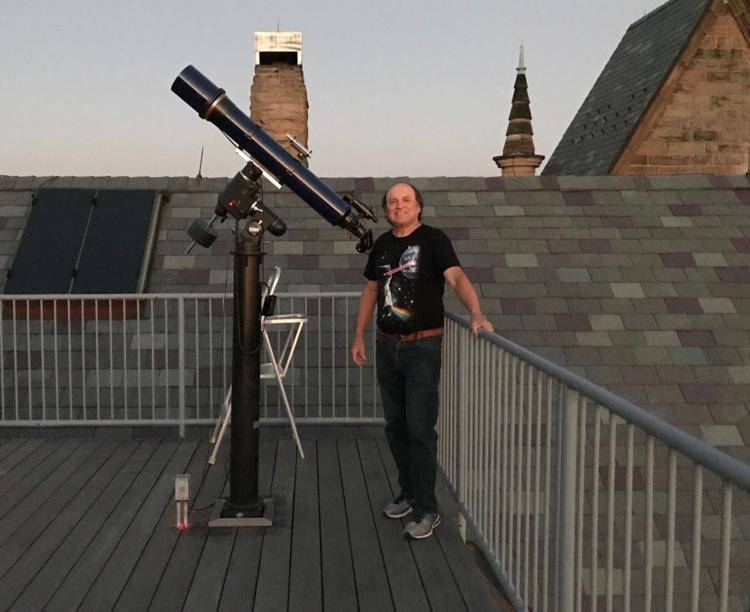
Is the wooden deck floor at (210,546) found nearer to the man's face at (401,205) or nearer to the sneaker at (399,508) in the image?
the sneaker at (399,508)

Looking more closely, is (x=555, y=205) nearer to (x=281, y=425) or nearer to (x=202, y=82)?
(x=281, y=425)

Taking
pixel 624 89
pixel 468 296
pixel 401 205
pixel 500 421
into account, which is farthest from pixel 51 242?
pixel 624 89

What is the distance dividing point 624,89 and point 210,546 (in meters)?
18.9

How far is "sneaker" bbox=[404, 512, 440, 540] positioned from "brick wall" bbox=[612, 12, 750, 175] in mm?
14467

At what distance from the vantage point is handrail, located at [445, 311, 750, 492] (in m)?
1.63

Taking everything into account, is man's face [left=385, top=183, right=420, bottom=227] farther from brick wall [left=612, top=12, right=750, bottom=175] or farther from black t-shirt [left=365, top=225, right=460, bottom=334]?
brick wall [left=612, top=12, right=750, bottom=175]

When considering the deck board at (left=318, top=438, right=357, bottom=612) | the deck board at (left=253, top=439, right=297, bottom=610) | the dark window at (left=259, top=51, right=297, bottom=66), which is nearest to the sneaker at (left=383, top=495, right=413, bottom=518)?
the deck board at (left=318, top=438, right=357, bottom=612)

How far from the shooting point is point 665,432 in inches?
76.9

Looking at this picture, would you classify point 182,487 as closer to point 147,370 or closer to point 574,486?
point 574,486

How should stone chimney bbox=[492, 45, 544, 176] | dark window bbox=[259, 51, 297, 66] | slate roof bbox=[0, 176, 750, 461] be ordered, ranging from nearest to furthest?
slate roof bbox=[0, 176, 750, 461], dark window bbox=[259, 51, 297, 66], stone chimney bbox=[492, 45, 544, 176]

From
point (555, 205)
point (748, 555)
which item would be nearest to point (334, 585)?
point (748, 555)

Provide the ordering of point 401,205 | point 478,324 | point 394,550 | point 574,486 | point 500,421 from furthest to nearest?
1. point 394,550
2. point 401,205
3. point 478,324
4. point 500,421
5. point 574,486

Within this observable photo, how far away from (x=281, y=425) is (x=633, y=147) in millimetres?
13188

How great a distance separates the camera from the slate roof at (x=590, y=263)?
808 centimetres
